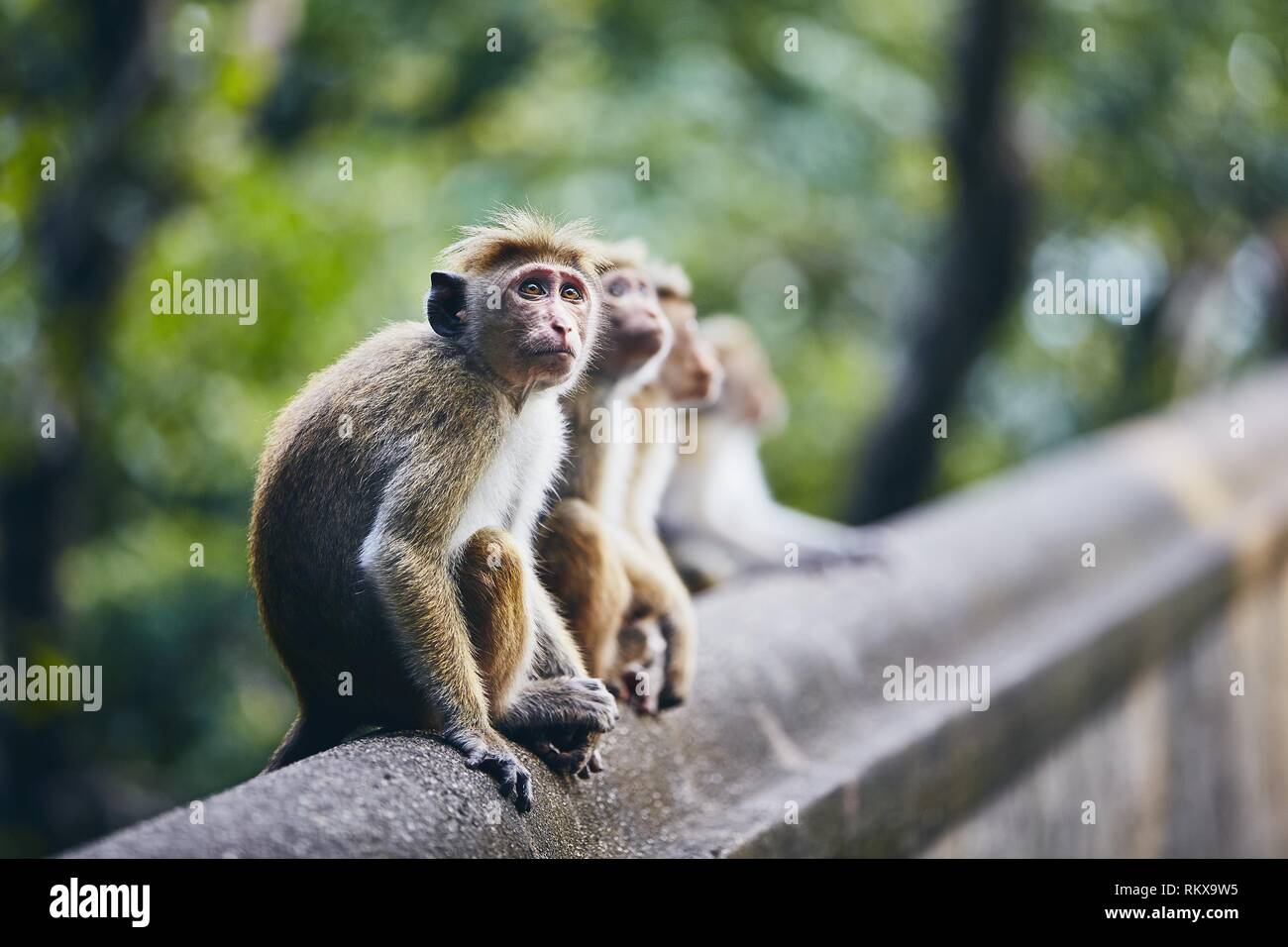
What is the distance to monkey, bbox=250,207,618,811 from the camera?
2275 millimetres

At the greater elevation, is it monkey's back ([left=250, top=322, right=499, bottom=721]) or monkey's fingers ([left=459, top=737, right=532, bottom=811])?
monkey's back ([left=250, top=322, right=499, bottom=721])

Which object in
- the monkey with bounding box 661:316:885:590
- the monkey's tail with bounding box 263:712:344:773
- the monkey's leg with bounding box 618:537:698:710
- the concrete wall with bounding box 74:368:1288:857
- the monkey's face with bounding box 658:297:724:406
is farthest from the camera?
the monkey with bounding box 661:316:885:590

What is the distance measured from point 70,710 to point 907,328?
5256 mm

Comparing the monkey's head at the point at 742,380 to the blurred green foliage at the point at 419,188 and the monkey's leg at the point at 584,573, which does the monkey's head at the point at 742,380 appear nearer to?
the blurred green foliage at the point at 419,188

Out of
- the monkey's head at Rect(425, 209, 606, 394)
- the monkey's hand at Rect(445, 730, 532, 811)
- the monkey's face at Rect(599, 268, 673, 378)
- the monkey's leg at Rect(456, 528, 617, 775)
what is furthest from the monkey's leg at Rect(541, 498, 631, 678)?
the monkey's hand at Rect(445, 730, 532, 811)

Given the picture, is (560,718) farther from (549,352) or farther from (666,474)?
(666,474)

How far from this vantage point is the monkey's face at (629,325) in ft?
9.20

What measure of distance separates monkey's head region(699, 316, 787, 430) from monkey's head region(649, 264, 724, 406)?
1.67 m

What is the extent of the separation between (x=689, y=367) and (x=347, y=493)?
4.05 feet

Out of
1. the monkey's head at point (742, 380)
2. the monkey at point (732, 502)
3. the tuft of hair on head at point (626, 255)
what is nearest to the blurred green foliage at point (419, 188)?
the monkey's head at point (742, 380)

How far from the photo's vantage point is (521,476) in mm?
2480

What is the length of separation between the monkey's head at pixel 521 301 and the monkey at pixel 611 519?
25cm

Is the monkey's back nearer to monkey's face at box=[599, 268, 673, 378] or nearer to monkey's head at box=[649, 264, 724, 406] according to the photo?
monkey's face at box=[599, 268, 673, 378]
